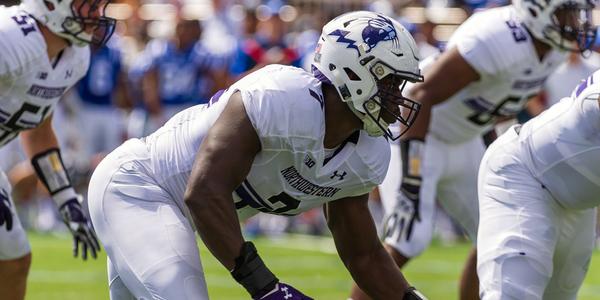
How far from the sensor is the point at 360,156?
4383 mm

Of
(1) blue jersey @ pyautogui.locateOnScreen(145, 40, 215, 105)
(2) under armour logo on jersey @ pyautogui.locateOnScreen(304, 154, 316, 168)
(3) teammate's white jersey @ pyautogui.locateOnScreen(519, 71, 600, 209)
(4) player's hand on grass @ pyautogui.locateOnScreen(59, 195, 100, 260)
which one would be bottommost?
(1) blue jersey @ pyautogui.locateOnScreen(145, 40, 215, 105)

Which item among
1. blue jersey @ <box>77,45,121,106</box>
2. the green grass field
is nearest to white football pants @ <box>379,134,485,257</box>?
the green grass field

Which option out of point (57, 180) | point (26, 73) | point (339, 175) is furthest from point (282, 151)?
point (57, 180)

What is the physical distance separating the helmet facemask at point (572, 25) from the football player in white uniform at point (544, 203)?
1186 mm

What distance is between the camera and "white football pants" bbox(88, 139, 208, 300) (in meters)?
4.20

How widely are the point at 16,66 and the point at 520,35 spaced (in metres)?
2.59

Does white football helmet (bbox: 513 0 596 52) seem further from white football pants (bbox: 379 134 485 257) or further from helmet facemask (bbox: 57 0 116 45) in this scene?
helmet facemask (bbox: 57 0 116 45)

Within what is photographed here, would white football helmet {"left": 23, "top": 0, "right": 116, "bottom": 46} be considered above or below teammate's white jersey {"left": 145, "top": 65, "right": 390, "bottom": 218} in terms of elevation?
below

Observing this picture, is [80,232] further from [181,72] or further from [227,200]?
[181,72]

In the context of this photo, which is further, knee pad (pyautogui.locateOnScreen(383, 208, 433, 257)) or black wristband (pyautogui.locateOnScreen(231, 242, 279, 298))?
knee pad (pyautogui.locateOnScreen(383, 208, 433, 257))

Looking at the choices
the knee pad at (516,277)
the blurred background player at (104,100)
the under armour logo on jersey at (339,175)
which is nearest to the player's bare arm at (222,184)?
the under armour logo on jersey at (339,175)

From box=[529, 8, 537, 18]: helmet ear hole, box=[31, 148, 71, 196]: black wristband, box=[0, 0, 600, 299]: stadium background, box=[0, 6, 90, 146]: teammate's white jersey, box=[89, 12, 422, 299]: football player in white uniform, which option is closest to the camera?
box=[89, 12, 422, 299]: football player in white uniform

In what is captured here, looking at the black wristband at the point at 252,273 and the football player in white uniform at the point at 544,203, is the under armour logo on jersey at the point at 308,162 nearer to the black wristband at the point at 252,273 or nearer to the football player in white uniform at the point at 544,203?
the black wristband at the point at 252,273

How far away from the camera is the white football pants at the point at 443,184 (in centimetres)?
657
